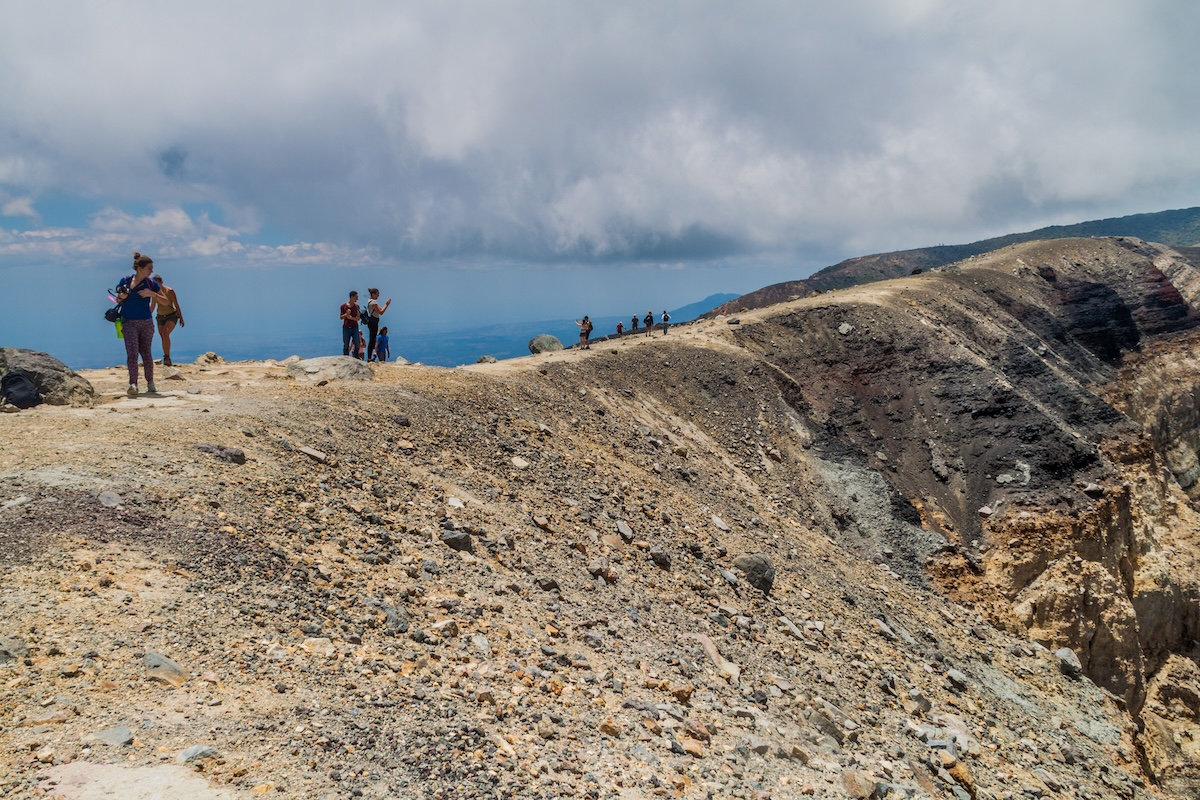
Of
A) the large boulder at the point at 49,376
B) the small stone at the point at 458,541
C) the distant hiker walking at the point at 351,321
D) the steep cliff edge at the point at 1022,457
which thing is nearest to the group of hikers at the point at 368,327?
the distant hiker walking at the point at 351,321

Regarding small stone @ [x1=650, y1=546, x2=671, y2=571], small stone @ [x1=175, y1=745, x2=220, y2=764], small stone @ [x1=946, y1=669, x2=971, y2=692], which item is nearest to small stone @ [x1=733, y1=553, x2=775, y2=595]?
small stone @ [x1=650, y1=546, x2=671, y2=571]

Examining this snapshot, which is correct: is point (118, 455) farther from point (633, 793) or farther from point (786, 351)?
point (786, 351)

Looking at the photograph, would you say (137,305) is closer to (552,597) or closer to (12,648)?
(12,648)

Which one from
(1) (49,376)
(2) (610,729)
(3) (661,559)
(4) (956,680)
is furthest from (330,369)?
(4) (956,680)

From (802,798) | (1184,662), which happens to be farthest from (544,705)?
(1184,662)

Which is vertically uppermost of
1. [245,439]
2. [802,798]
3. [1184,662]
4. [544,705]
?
[245,439]

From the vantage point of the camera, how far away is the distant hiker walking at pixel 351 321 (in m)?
17.6

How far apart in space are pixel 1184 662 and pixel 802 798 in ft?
95.9

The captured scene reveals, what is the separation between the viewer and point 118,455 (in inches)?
344

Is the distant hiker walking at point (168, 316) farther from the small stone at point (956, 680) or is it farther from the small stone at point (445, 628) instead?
the small stone at point (956, 680)

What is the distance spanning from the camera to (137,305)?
39.7ft

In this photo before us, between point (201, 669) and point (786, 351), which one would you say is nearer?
point (201, 669)

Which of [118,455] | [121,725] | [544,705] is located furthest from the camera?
[118,455]

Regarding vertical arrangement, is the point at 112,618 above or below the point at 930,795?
above
